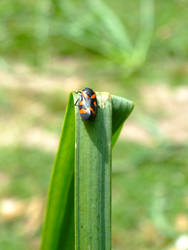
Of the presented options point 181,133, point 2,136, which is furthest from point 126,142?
point 2,136

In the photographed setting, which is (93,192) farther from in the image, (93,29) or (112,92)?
(93,29)

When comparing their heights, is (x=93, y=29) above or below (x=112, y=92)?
above

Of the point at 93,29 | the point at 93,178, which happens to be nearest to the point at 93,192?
the point at 93,178

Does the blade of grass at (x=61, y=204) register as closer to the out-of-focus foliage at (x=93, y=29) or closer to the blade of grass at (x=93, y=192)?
the blade of grass at (x=93, y=192)

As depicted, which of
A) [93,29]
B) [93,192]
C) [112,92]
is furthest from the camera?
[93,29]

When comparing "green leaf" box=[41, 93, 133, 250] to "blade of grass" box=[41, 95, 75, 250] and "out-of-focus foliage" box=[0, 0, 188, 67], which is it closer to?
"blade of grass" box=[41, 95, 75, 250]

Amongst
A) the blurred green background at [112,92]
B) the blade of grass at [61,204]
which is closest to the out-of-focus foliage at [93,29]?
the blurred green background at [112,92]

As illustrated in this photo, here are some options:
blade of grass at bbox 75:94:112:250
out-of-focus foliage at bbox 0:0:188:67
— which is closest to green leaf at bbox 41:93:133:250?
blade of grass at bbox 75:94:112:250

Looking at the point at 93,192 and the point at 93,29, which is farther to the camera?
the point at 93,29
